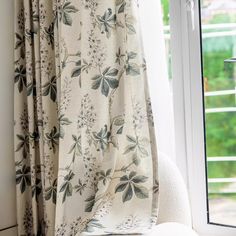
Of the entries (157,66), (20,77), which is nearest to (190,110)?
(157,66)

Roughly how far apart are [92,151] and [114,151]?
0.37 feet

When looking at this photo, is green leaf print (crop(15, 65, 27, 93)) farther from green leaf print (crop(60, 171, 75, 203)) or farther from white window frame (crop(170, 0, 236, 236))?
white window frame (crop(170, 0, 236, 236))

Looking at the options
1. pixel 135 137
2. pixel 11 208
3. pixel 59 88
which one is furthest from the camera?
pixel 11 208

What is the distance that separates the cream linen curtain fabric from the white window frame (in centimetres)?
36

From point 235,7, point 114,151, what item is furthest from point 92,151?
point 235,7

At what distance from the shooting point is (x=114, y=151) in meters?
1.57

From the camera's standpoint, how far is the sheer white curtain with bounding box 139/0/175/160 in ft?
5.34

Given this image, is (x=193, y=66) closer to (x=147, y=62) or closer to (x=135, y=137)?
(x=147, y=62)

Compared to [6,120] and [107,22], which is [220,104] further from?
[6,120]

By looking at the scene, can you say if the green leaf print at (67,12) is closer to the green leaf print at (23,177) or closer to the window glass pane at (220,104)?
the window glass pane at (220,104)

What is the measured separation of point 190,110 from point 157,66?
0.31 m

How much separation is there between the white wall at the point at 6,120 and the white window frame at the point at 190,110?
78cm

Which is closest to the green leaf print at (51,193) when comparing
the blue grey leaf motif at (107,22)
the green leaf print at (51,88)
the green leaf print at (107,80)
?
the green leaf print at (51,88)

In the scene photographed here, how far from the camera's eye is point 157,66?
5.39 feet
